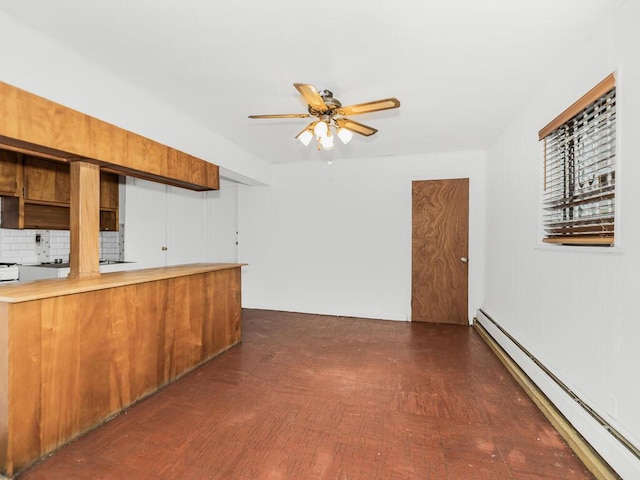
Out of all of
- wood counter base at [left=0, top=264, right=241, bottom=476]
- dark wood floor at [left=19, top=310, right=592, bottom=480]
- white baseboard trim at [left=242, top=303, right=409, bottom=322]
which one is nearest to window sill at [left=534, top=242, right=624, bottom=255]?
dark wood floor at [left=19, top=310, right=592, bottom=480]

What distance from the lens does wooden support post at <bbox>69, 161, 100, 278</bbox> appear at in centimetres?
252

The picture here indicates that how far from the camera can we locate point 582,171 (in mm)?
2260

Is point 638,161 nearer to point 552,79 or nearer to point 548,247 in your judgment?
point 548,247

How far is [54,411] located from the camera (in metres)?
1.93

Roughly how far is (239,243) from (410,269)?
2894 millimetres

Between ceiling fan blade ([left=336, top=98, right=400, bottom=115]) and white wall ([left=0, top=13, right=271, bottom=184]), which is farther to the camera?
ceiling fan blade ([left=336, top=98, right=400, bottom=115])

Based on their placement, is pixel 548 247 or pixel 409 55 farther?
pixel 548 247

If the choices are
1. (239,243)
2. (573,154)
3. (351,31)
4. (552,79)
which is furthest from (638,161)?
(239,243)

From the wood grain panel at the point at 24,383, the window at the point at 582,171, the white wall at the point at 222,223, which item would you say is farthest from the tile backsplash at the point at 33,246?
the window at the point at 582,171

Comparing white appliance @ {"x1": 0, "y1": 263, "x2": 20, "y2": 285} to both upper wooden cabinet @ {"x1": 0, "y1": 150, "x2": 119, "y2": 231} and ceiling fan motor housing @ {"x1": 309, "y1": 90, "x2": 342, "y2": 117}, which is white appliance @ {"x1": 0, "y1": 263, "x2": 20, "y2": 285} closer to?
upper wooden cabinet @ {"x1": 0, "y1": 150, "x2": 119, "y2": 231}

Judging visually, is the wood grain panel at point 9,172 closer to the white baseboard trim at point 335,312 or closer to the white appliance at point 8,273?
the white appliance at point 8,273

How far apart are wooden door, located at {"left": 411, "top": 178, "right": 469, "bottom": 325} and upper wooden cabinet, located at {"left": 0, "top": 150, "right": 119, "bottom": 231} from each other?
15.3ft

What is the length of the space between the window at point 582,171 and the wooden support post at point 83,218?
3.43 meters

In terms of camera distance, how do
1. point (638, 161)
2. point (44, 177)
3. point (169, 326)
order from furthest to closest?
point (44, 177) < point (169, 326) < point (638, 161)
